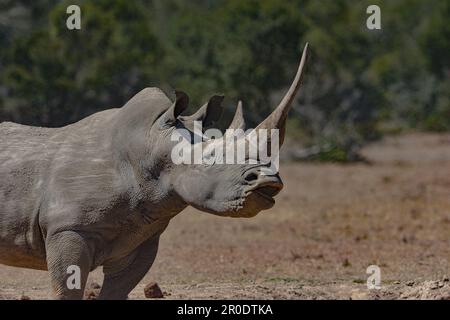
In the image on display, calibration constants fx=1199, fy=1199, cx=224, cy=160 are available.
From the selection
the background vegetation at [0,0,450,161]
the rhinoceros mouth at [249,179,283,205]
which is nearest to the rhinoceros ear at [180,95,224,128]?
the rhinoceros mouth at [249,179,283,205]

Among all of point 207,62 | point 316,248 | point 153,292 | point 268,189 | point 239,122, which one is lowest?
point 316,248

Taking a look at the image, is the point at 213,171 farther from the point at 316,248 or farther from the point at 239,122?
the point at 316,248

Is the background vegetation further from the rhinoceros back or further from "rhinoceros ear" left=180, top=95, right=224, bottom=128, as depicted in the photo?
"rhinoceros ear" left=180, top=95, right=224, bottom=128

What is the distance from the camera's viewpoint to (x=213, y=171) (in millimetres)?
7500

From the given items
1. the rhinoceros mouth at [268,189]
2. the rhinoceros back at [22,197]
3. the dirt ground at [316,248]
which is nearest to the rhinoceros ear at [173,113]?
the rhinoceros back at [22,197]

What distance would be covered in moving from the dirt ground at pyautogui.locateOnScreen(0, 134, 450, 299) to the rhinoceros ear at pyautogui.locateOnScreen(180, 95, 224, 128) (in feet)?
4.38

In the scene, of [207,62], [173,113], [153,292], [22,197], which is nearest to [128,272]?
[153,292]

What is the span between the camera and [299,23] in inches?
1176

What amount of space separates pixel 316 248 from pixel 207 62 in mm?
17216

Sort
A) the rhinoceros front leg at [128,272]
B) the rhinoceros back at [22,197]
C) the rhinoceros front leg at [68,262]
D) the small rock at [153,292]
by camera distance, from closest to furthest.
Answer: the rhinoceros front leg at [68,262] → the rhinoceros back at [22,197] → the rhinoceros front leg at [128,272] → the small rock at [153,292]

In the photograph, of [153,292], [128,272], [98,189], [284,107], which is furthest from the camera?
[153,292]

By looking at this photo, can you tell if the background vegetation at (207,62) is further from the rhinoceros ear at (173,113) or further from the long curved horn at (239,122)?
the long curved horn at (239,122)

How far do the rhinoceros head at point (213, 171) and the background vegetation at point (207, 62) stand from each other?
1257 centimetres

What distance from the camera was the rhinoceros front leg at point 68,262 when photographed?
785 centimetres
